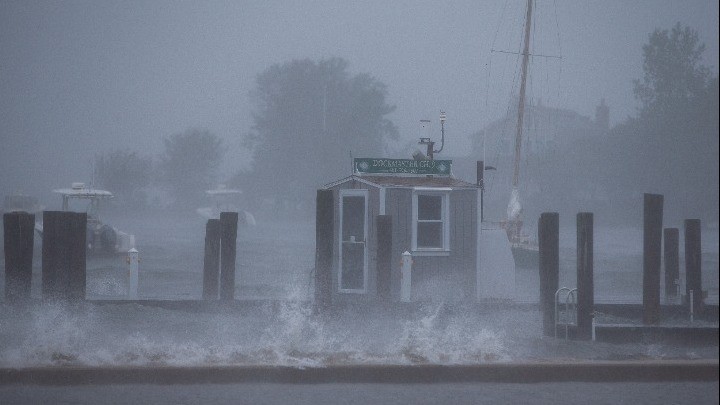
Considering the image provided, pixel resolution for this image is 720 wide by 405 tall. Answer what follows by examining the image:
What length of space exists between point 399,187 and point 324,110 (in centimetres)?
6536

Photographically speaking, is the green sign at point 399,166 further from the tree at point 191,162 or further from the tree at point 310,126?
the tree at point 191,162

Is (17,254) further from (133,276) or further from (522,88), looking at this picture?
(522,88)

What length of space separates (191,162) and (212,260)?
92.0m

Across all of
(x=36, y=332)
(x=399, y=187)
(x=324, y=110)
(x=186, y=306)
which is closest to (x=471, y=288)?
(x=399, y=187)

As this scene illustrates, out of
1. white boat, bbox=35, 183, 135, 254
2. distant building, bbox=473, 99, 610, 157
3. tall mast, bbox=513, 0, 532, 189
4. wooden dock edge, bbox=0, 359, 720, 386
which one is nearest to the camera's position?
wooden dock edge, bbox=0, 359, 720, 386

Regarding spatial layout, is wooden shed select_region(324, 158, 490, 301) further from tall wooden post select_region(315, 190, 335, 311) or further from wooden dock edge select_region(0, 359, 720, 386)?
wooden dock edge select_region(0, 359, 720, 386)

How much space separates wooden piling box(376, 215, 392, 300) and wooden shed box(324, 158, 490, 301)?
1668 millimetres

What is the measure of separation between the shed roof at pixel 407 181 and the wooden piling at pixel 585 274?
5.83 metres

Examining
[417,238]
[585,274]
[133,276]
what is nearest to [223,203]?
[417,238]

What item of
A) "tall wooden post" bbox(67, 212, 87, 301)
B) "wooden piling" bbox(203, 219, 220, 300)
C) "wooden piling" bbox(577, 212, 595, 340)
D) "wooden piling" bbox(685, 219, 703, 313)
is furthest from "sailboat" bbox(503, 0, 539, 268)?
"tall wooden post" bbox(67, 212, 87, 301)

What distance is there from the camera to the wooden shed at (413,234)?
58.0ft

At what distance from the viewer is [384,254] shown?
1575 cm

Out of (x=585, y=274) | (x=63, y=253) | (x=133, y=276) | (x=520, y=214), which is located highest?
(x=520, y=214)

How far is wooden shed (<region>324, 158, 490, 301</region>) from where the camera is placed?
58.0 ft
